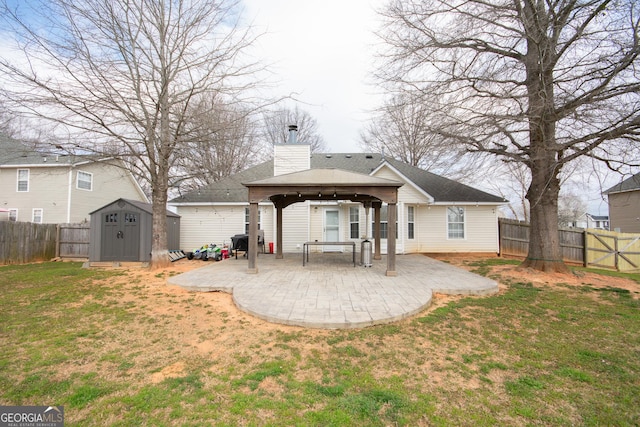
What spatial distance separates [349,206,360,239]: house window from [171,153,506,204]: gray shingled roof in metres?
2.41

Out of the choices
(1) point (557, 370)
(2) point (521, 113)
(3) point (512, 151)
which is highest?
(2) point (521, 113)

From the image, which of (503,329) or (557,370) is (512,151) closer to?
(503,329)

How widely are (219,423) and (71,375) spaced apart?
6.69 ft

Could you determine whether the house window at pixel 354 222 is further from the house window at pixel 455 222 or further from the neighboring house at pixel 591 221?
the neighboring house at pixel 591 221

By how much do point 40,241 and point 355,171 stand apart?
15074 mm

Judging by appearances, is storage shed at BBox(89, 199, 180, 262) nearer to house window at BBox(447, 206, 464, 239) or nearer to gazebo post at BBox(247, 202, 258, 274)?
gazebo post at BBox(247, 202, 258, 274)

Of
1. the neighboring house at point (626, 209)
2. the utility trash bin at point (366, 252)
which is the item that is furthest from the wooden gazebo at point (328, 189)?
the neighboring house at point (626, 209)

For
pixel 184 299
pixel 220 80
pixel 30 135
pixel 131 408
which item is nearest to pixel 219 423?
pixel 131 408

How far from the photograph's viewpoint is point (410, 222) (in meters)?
13.9

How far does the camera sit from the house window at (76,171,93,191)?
54.5 feet

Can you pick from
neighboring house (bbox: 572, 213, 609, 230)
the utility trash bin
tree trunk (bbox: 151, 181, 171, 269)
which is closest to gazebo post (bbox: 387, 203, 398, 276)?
the utility trash bin

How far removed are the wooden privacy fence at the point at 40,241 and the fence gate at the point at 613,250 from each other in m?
21.9

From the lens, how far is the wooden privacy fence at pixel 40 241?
11625 millimetres

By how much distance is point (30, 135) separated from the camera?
27.4 feet
